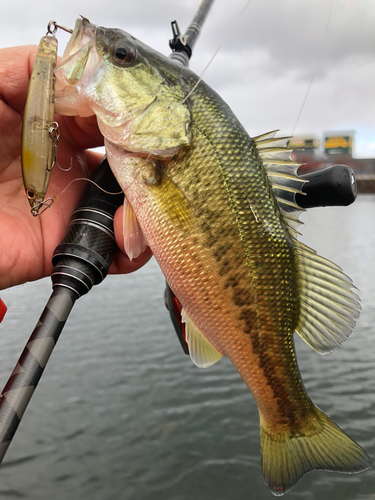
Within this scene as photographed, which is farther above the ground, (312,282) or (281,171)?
(281,171)

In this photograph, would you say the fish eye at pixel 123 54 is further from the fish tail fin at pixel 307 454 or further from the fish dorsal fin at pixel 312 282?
the fish tail fin at pixel 307 454

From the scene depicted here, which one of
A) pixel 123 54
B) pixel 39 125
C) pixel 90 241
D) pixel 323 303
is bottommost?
pixel 323 303

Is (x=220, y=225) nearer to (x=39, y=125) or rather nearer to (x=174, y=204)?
(x=174, y=204)

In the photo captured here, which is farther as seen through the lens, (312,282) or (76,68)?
(312,282)

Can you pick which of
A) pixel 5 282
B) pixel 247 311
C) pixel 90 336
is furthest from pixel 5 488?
pixel 247 311

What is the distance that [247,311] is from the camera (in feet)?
5.23

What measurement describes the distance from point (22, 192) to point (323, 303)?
1643 millimetres

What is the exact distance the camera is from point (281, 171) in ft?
5.43

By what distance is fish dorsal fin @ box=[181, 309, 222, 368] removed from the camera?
1.70 m

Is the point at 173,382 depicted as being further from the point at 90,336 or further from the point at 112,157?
the point at 112,157

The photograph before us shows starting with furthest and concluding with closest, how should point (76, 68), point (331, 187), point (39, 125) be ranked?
point (331, 187) < point (76, 68) < point (39, 125)

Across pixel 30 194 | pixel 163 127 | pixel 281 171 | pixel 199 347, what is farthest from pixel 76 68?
pixel 199 347

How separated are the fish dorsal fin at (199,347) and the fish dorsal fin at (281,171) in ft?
2.00

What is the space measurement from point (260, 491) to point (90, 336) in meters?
5.33
